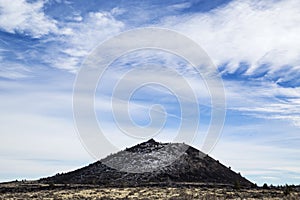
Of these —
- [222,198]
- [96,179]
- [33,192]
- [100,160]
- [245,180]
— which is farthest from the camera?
[100,160]

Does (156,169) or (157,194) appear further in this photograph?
(156,169)

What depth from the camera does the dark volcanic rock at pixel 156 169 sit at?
3169 inches

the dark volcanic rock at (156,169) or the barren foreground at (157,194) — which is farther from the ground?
the dark volcanic rock at (156,169)

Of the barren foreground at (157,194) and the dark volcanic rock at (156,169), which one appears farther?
the dark volcanic rock at (156,169)

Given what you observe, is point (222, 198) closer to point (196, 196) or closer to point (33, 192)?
point (196, 196)

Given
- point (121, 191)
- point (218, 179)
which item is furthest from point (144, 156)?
point (121, 191)

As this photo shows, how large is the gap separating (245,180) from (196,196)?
43.4 meters

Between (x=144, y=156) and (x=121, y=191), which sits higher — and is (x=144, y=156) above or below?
above

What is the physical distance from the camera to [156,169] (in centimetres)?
8519

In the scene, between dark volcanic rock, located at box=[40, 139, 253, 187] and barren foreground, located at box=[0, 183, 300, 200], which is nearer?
barren foreground, located at box=[0, 183, 300, 200]

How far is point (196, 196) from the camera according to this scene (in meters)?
50.6

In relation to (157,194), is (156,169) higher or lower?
higher

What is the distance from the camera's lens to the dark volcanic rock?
80.5 meters

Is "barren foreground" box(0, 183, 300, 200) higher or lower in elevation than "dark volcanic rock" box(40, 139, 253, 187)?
lower
